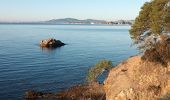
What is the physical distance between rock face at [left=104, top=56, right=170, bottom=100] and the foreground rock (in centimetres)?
806

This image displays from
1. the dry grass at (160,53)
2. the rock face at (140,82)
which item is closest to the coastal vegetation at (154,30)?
the dry grass at (160,53)

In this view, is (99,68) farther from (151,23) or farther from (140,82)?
(151,23)

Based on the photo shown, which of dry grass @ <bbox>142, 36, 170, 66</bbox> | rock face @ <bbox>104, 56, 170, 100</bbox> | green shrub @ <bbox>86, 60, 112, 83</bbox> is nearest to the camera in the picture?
rock face @ <bbox>104, 56, 170, 100</bbox>

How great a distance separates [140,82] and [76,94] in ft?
60.8

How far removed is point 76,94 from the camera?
66688mm

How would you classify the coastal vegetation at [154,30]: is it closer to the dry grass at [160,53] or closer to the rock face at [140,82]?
the dry grass at [160,53]

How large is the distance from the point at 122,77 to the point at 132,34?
8.39m

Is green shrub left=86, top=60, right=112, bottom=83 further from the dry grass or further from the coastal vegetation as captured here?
the dry grass

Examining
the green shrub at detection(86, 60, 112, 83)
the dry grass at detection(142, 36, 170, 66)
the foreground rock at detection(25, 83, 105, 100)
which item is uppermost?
the dry grass at detection(142, 36, 170, 66)

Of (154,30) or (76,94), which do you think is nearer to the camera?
(154,30)

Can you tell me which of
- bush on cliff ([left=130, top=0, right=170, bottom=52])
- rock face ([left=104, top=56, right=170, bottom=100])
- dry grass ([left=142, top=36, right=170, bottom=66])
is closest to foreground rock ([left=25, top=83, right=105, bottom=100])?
rock face ([left=104, top=56, right=170, bottom=100])

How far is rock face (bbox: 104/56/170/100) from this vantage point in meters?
51.3

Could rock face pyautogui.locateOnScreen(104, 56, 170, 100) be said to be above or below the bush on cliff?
below

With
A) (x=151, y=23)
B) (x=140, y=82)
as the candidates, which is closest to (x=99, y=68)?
(x=140, y=82)
